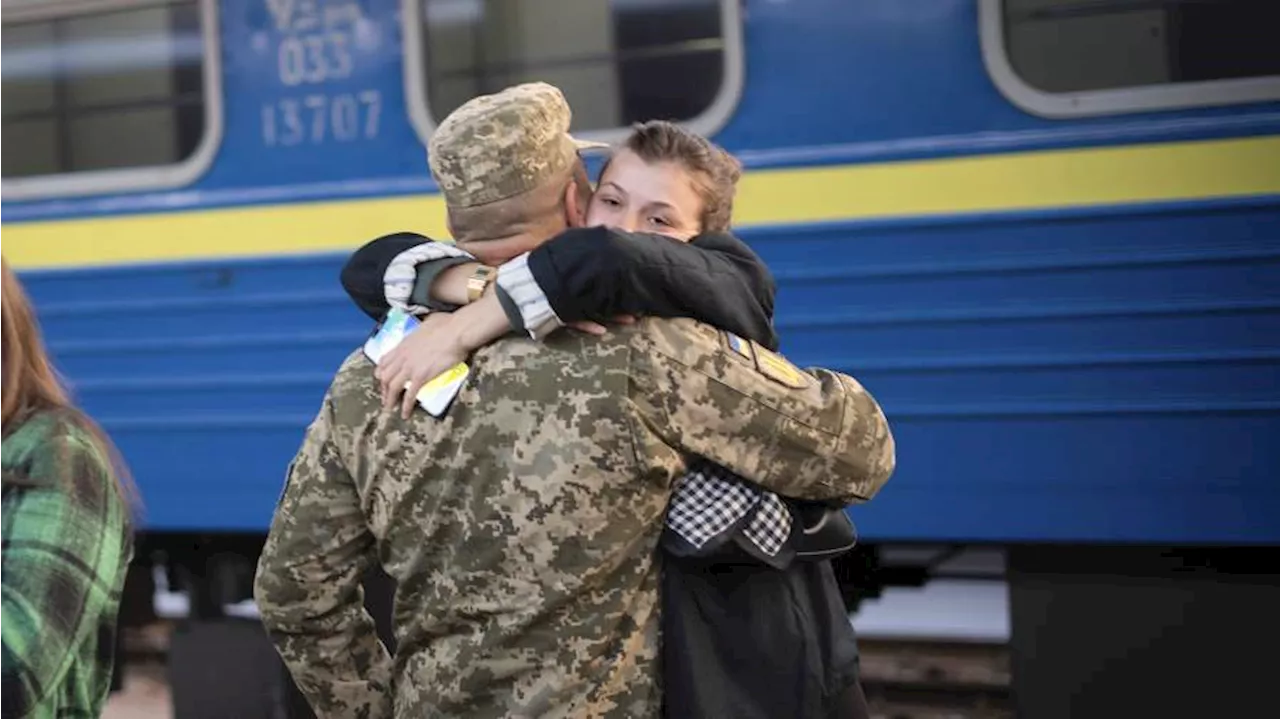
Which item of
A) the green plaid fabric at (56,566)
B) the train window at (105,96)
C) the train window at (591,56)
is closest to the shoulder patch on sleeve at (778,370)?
the green plaid fabric at (56,566)

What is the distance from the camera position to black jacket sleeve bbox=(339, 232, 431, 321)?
204 cm

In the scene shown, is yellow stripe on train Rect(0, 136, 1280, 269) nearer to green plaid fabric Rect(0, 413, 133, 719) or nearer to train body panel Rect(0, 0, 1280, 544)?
train body panel Rect(0, 0, 1280, 544)

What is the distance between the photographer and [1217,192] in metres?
3.36

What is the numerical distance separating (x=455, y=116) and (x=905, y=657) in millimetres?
3185

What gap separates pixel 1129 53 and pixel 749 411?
2.02m

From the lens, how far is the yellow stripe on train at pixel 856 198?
337 cm

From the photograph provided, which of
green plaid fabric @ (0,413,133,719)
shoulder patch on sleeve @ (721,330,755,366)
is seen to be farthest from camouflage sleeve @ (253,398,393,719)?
shoulder patch on sleeve @ (721,330,755,366)

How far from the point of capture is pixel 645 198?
6.46 ft

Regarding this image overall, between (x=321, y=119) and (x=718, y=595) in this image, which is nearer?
(x=718, y=595)

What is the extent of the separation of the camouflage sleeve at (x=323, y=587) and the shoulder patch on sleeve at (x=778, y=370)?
51 centimetres

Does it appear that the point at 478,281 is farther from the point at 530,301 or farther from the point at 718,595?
the point at 718,595

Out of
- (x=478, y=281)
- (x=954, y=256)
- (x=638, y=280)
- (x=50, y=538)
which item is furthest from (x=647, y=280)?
(x=954, y=256)

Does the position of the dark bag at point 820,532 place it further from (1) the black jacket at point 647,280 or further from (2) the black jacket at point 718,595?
(1) the black jacket at point 647,280

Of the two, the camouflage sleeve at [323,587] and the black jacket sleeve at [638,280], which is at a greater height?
the black jacket sleeve at [638,280]
